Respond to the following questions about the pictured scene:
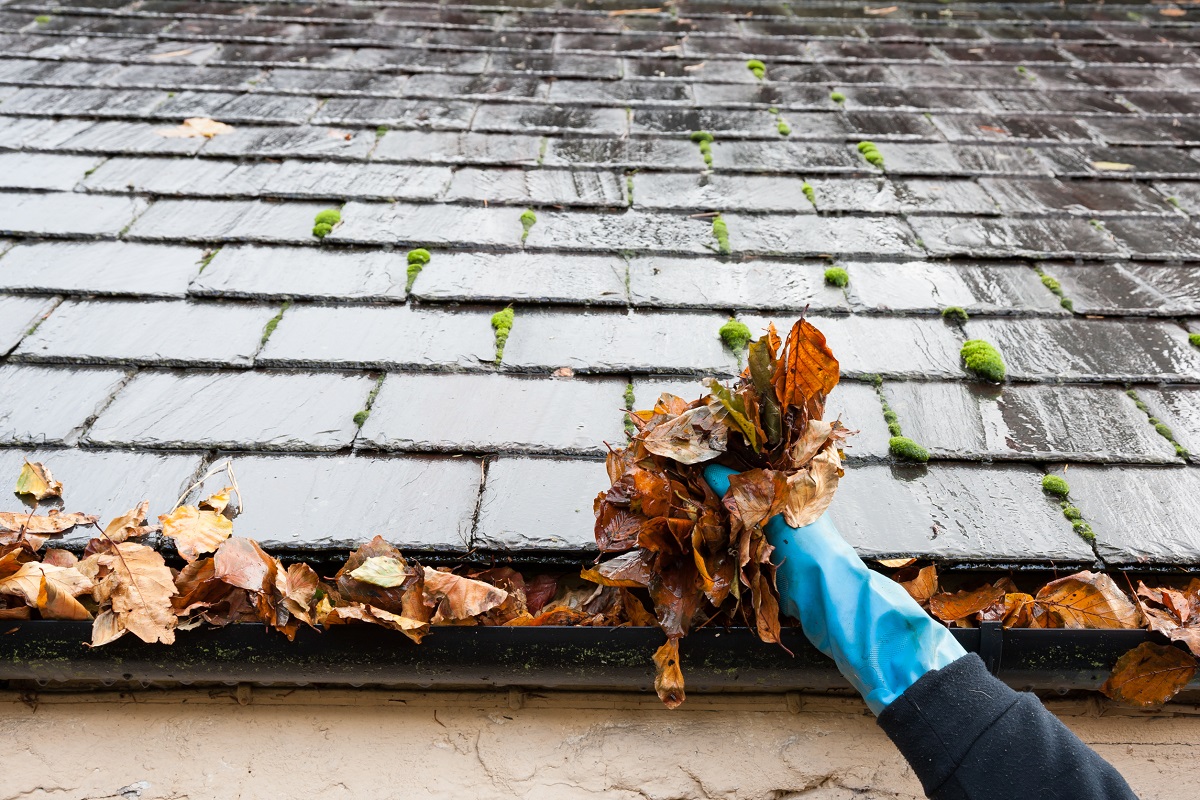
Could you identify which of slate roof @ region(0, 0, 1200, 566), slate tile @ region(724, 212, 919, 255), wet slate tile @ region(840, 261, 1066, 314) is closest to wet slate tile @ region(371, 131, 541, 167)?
slate roof @ region(0, 0, 1200, 566)

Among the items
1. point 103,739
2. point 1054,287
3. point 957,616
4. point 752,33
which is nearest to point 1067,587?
point 957,616

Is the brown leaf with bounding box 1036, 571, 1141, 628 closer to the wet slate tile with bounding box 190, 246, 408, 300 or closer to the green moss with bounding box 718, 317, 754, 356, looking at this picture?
the green moss with bounding box 718, 317, 754, 356

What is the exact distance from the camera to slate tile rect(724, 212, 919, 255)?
2646 mm

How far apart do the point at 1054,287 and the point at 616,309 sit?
4.58 ft

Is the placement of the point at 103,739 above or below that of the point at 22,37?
below

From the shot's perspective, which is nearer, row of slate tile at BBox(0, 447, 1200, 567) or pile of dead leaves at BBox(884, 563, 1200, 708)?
pile of dead leaves at BBox(884, 563, 1200, 708)

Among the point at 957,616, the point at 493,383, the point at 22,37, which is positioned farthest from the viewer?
the point at 22,37

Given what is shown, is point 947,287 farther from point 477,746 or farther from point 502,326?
point 477,746

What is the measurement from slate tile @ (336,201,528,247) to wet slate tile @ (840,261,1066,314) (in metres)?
1.13

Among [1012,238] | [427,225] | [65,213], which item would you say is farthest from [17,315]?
[1012,238]

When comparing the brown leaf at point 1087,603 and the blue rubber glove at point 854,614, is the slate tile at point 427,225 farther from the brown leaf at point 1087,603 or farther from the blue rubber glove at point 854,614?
the brown leaf at point 1087,603

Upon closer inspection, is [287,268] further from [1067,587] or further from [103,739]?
[1067,587]

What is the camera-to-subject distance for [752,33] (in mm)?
4242

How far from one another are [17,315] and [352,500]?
132 cm
